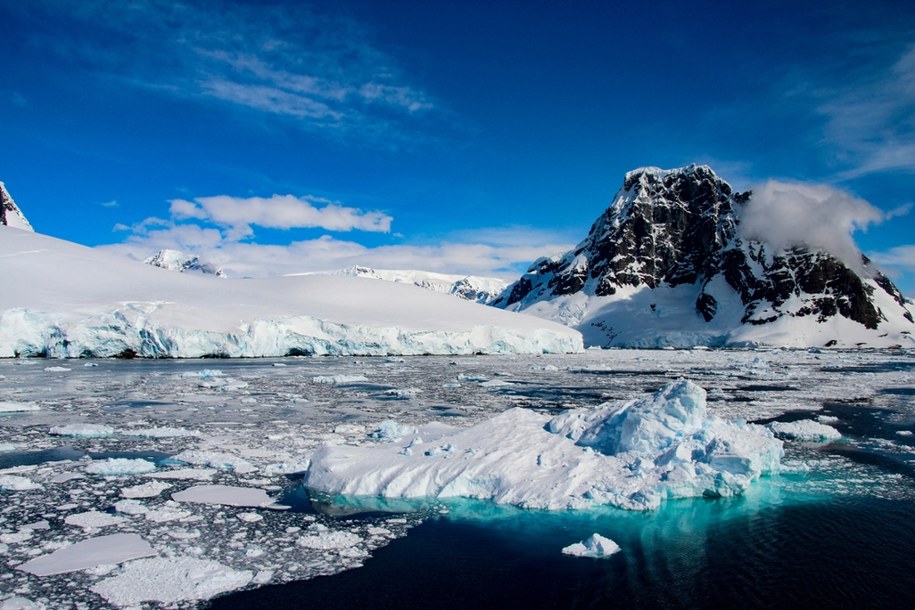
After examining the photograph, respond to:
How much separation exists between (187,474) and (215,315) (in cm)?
3551

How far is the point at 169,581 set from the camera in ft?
19.4

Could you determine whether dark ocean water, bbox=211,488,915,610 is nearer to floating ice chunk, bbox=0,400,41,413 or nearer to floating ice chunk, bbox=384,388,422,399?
floating ice chunk, bbox=384,388,422,399

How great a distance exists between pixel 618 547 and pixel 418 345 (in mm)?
44336

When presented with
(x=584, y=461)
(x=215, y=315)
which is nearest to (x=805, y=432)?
(x=584, y=461)

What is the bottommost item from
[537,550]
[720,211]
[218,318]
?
[537,550]

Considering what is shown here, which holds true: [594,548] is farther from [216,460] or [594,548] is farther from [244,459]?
[216,460]

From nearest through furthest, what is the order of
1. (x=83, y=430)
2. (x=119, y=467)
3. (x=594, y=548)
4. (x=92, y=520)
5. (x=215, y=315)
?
(x=594, y=548) → (x=92, y=520) → (x=119, y=467) → (x=83, y=430) → (x=215, y=315)

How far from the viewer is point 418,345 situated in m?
51.1

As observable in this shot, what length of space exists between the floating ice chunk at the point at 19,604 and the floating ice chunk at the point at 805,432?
50.4 ft

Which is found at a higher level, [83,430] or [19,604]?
[83,430]

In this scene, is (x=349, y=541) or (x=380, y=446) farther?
(x=380, y=446)

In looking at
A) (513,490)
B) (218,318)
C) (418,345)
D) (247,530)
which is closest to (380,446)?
(513,490)

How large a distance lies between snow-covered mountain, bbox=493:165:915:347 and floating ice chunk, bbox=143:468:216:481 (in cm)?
11213

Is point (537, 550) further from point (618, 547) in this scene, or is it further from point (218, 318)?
point (218, 318)
